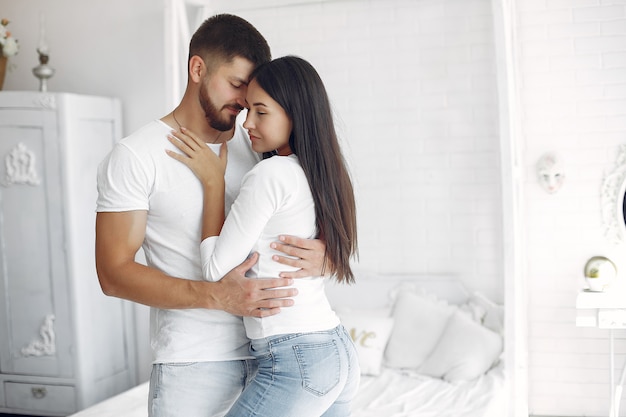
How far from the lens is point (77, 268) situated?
4699mm

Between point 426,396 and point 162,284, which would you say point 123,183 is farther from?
point 426,396

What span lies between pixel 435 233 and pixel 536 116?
2.92 feet

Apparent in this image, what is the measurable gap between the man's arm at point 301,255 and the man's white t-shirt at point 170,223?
0.72 feet

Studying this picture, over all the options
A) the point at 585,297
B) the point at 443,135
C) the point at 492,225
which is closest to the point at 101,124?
the point at 443,135

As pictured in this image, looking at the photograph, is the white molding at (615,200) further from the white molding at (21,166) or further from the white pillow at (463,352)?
the white molding at (21,166)

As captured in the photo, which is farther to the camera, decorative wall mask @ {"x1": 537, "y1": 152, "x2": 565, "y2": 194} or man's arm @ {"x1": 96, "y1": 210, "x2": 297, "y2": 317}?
decorative wall mask @ {"x1": 537, "y1": 152, "x2": 565, "y2": 194}

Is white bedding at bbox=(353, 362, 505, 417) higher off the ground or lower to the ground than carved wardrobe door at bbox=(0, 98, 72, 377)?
lower

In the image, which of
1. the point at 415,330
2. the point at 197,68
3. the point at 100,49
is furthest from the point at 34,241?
the point at 197,68

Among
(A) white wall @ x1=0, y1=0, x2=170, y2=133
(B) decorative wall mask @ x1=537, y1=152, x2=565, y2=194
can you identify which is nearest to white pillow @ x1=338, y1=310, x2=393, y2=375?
(B) decorative wall mask @ x1=537, y1=152, x2=565, y2=194

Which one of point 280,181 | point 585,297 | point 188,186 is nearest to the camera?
point 280,181

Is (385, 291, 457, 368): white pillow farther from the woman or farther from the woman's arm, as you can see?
the woman's arm

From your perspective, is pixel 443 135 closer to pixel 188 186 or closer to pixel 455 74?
pixel 455 74

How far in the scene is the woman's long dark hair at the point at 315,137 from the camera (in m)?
1.94

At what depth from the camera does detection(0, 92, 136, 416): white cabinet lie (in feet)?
15.4
